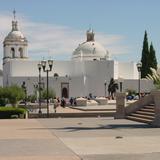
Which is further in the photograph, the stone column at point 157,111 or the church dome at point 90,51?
the church dome at point 90,51

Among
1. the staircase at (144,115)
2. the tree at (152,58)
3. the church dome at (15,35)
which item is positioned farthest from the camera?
the church dome at (15,35)

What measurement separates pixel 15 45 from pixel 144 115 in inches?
3863

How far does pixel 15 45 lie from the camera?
4806 inches

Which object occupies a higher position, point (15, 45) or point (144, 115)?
point (15, 45)

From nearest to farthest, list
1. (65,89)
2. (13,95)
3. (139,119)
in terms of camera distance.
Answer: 1. (139,119)
2. (13,95)
3. (65,89)

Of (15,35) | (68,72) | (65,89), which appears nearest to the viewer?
(65,89)

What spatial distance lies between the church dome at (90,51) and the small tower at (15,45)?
50.2 feet

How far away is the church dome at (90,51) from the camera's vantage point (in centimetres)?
13288

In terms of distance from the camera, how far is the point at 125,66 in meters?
130

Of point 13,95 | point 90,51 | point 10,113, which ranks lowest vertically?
point 10,113

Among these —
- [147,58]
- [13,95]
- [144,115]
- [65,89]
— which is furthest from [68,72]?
[144,115]

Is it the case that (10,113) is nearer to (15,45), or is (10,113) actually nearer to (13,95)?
(13,95)

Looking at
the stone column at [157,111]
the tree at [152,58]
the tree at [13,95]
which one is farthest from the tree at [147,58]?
the stone column at [157,111]

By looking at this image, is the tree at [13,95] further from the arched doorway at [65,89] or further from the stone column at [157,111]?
the arched doorway at [65,89]
